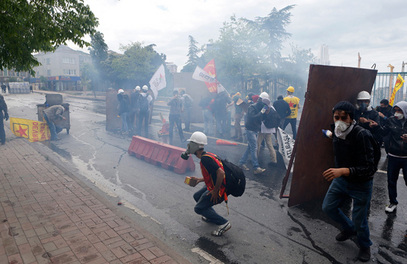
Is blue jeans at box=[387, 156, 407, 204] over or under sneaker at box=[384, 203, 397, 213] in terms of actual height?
over

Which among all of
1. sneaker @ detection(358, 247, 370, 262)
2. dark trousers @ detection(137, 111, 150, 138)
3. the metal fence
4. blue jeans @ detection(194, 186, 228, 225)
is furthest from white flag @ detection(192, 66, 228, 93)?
sneaker @ detection(358, 247, 370, 262)

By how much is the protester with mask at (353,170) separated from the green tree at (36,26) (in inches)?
176

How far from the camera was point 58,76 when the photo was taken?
204 feet

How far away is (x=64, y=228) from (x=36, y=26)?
3.27 metres

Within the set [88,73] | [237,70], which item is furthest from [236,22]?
[88,73]

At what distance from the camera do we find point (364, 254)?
3.45 m

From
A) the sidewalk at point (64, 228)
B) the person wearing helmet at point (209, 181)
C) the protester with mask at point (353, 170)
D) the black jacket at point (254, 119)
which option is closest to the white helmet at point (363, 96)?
the protester with mask at point (353, 170)

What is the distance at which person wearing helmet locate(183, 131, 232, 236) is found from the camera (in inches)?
148

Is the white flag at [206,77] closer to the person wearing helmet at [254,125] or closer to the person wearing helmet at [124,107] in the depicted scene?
the person wearing helmet at [124,107]

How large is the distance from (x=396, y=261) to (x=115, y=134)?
10730mm

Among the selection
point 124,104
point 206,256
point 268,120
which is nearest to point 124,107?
point 124,104

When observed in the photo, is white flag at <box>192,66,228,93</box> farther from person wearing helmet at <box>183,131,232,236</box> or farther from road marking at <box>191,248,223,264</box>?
road marking at <box>191,248,223,264</box>

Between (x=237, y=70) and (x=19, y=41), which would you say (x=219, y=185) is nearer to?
(x=19, y=41)

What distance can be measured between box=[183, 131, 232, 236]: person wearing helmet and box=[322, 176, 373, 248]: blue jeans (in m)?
1.34
